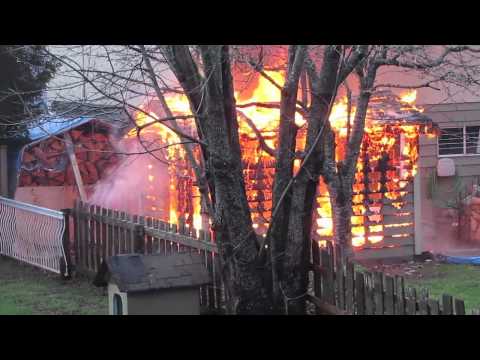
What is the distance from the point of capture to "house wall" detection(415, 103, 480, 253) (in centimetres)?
1602

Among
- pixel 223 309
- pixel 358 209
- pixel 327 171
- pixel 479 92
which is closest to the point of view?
pixel 223 309

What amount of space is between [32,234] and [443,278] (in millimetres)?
7203

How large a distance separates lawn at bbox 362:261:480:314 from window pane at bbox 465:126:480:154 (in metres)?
4.59

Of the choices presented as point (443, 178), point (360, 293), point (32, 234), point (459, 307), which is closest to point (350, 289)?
point (360, 293)

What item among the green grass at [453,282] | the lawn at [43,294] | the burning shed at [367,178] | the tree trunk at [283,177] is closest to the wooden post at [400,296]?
the tree trunk at [283,177]

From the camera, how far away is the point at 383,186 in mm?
13555

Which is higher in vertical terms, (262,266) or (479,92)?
(479,92)

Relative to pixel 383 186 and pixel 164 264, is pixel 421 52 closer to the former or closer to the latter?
pixel 383 186

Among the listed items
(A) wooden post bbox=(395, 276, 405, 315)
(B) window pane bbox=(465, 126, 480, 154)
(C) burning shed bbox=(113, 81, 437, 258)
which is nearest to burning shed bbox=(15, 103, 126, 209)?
(C) burning shed bbox=(113, 81, 437, 258)

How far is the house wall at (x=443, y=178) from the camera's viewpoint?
1602 centimetres

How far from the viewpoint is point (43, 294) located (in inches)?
402

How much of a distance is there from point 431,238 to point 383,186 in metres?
2.92
